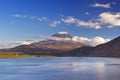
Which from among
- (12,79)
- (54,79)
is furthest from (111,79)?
(12,79)

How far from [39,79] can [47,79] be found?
4.24 ft

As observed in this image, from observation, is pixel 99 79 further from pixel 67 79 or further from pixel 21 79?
pixel 21 79

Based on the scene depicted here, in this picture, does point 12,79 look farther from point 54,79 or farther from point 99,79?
point 99,79

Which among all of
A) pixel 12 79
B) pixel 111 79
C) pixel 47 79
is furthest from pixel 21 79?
pixel 111 79

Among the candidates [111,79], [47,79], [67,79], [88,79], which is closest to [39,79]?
[47,79]

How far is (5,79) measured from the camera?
153 feet

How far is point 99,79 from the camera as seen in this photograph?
44469 mm

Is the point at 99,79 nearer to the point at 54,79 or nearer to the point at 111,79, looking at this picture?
the point at 111,79

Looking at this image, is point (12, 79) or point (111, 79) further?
point (12, 79)

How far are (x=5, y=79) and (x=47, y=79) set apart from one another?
6.95 metres

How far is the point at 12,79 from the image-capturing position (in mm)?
46906

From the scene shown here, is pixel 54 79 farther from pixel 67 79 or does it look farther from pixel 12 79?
pixel 12 79

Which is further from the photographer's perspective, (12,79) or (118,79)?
(12,79)

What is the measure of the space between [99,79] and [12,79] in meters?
14.1
